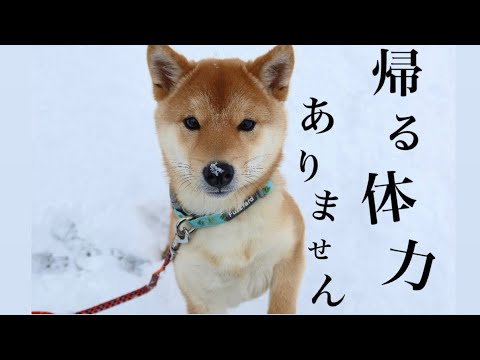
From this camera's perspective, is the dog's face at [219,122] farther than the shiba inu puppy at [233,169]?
No

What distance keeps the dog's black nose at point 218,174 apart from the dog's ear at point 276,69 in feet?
2.49

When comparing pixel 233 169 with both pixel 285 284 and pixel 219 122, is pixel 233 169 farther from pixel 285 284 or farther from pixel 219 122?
pixel 285 284

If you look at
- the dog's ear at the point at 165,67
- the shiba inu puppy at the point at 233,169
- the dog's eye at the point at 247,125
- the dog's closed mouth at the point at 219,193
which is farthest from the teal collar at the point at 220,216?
the dog's ear at the point at 165,67

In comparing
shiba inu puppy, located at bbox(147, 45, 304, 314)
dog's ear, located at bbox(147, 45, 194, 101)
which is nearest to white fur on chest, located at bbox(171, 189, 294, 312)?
shiba inu puppy, located at bbox(147, 45, 304, 314)

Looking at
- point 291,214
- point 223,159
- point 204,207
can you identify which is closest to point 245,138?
point 223,159

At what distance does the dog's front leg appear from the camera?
3.00 metres

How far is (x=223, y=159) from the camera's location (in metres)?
2.50

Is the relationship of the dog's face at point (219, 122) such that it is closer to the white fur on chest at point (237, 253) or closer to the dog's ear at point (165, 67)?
the dog's ear at point (165, 67)

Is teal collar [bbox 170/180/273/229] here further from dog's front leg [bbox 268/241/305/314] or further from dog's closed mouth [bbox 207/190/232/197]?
dog's front leg [bbox 268/241/305/314]

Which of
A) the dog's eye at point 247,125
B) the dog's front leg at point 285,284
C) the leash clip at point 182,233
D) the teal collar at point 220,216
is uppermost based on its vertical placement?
the dog's eye at point 247,125

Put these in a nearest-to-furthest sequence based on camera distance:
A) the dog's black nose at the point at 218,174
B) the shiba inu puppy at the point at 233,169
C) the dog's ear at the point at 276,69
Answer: the dog's black nose at the point at 218,174, the shiba inu puppy at the point at 233,169, the dog's ear at the point at 276,69

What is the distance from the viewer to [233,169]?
2518 mm

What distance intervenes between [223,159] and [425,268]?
271 cm

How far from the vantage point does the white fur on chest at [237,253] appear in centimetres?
284
